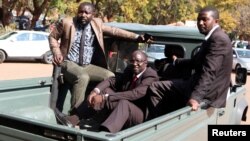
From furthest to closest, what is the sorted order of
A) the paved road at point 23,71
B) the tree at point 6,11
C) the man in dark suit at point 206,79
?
the tree at point 6,11
the paved road at point 23,71
the man in dark suit at point 206,79

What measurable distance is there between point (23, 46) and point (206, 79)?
14.8 m

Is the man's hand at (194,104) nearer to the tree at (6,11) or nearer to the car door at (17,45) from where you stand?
the car door at (17,45)

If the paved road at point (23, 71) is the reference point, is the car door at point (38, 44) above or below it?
above

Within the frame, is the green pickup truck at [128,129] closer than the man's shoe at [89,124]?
Yes

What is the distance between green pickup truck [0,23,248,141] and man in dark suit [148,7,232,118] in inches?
6.4

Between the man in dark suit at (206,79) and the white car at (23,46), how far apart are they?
14189 mm

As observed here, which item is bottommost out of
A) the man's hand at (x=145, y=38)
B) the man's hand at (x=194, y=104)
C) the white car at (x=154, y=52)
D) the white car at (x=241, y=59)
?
the white car at (x=241, y=59)

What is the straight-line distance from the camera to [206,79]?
12.4 feet

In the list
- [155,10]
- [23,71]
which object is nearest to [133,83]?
[23,71]

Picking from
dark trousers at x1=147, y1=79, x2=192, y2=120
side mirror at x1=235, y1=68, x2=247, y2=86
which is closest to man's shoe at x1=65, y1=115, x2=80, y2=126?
dark trousers at x1=147, y1=79, x2=192, y2=120

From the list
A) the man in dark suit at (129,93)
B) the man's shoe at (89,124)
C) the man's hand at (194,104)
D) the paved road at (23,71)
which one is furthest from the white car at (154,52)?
the paved road at (23,71)

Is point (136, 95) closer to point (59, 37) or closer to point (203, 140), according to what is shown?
point (203, 140)

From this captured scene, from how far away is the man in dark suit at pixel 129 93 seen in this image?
387 cm

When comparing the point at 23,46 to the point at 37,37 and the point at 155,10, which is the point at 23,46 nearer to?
the point at 37,37
